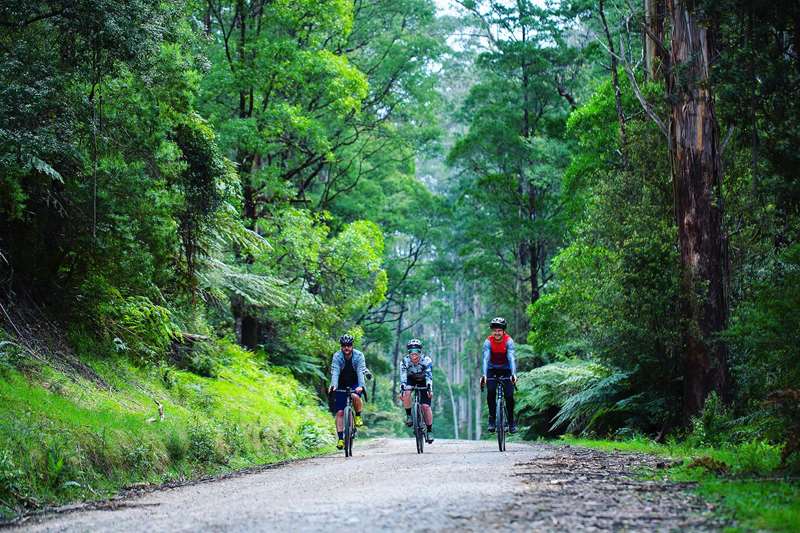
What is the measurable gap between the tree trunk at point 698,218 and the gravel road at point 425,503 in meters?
4.56

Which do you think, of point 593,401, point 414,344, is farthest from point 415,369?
point 593,401

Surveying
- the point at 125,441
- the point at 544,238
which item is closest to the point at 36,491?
the point at 125,441

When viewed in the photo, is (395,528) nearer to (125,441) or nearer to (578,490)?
(578,490)

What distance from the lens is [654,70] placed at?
1777 cm

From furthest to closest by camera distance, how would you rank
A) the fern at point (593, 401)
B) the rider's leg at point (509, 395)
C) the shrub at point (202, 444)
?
the fern at point (593, 401), the rider's leg at point (509, 395), the shrub at point (202, 444)

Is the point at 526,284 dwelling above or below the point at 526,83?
below

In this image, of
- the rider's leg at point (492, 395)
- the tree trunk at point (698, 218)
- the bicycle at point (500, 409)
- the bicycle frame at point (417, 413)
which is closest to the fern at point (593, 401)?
the tree trunk at point (698, 218)

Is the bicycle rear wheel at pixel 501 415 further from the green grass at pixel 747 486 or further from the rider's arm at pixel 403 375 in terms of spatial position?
the green grass at pixel 747 486

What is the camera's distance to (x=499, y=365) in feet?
44.5

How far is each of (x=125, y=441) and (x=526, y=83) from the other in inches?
953

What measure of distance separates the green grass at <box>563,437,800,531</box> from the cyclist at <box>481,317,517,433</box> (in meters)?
3.10

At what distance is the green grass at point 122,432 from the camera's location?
332 inches

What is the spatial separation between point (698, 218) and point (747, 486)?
7.95m

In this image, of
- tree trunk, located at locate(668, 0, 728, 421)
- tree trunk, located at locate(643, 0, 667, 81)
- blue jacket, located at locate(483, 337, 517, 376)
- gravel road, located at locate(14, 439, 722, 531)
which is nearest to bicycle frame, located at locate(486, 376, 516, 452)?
blue jacket, located at locate(483, 337, 517, 376)
